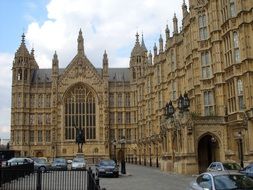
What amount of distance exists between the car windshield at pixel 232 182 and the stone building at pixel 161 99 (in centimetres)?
1671

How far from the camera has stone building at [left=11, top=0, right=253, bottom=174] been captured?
115ft

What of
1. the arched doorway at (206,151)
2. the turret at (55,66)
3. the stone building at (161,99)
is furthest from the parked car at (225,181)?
the turret at (55,66)

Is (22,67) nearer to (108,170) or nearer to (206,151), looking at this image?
(108,170)

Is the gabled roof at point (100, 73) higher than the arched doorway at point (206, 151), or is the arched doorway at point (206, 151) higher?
the gabled roof at point (100, 73)

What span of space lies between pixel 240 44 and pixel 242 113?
5.95m

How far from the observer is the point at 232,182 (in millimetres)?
14312

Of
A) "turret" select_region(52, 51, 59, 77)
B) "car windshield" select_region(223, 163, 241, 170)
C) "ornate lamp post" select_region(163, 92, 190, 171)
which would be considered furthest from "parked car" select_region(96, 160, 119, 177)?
"turret" select_region(52, 51, 59, 77)

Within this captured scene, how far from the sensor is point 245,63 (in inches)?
1281

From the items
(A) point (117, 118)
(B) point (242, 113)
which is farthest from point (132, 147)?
(B) point (242, 113)

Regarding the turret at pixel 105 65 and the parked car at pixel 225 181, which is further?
the turret at pixel 105 65

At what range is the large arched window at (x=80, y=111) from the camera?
279ft

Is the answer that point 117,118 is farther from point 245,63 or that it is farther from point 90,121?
point 245,63

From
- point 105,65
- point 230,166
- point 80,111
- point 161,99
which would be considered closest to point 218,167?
point 230,166

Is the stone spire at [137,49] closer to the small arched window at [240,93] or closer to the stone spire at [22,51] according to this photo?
the stone spire at [22,51]
